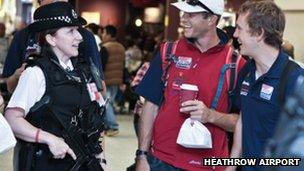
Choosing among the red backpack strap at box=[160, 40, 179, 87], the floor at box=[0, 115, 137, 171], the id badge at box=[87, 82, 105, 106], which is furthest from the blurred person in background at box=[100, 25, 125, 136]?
the id badge at box=[87, 82, 105, 106]

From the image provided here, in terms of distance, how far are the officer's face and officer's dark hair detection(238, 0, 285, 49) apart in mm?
913

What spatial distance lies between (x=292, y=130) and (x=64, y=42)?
1.24 m

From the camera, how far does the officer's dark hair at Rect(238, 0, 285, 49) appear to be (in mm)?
2699

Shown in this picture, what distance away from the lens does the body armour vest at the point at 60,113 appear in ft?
9.38

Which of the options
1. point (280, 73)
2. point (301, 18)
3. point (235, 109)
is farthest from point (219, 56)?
point (301, 18)

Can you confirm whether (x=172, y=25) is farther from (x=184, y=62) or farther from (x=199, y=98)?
(x=199, y=98)

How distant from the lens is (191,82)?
3123 mm

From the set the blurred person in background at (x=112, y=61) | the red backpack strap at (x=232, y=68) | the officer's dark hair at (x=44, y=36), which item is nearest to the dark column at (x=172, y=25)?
the blurred person in background at (x=112, y=61)

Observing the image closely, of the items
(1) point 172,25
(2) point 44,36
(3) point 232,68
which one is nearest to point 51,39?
(2) point 44,36

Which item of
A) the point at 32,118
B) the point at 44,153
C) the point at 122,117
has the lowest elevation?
the point at 122,117

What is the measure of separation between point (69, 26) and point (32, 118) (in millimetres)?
515

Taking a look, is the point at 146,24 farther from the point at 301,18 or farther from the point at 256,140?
the point at 256,140

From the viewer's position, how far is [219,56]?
3.19m

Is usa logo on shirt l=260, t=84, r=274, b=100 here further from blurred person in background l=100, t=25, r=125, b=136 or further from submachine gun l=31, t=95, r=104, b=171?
blurred person in background l=100, t=25, r=125, b=136
